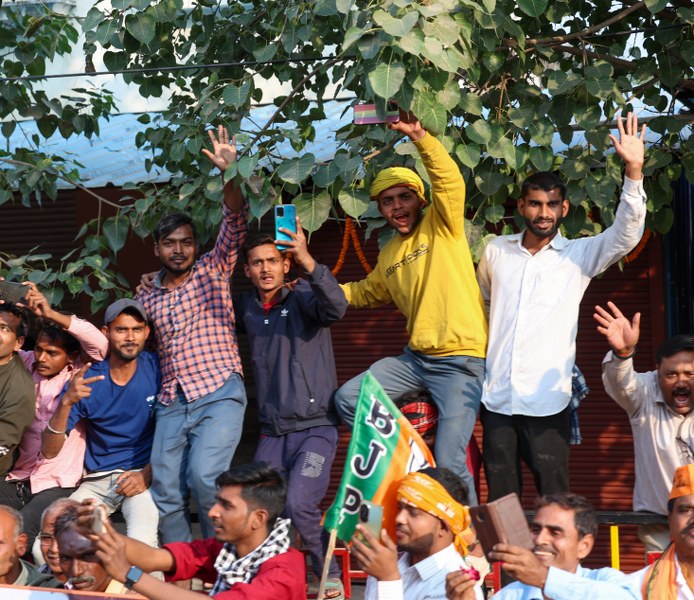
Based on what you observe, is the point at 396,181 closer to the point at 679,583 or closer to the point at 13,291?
the point at 13,291

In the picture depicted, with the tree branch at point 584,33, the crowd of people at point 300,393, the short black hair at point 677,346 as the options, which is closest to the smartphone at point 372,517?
the crowd of people at point 300,393

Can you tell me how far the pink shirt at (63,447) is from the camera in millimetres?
6172

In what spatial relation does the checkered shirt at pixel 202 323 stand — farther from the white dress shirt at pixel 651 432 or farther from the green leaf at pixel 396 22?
the white dress shirt at pixel 651 432

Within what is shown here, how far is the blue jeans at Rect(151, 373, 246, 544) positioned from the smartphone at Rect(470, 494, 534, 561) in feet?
7.48

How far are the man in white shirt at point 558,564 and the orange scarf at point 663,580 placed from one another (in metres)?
0.11

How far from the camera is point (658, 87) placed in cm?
685

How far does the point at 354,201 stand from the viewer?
19.2 ft

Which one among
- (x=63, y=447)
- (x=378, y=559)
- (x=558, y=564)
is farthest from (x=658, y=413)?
(x=63, y=447)

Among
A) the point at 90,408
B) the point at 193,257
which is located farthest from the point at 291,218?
the point at 90,408

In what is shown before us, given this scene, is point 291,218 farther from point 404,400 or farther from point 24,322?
point 24,322

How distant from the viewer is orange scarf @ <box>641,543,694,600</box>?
437 cm

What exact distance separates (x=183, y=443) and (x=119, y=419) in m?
0.42

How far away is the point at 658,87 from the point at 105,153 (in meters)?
4.08

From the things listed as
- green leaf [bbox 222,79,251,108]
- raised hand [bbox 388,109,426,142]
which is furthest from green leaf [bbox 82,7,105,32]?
raised hand [bbox 388,109,426,142]
